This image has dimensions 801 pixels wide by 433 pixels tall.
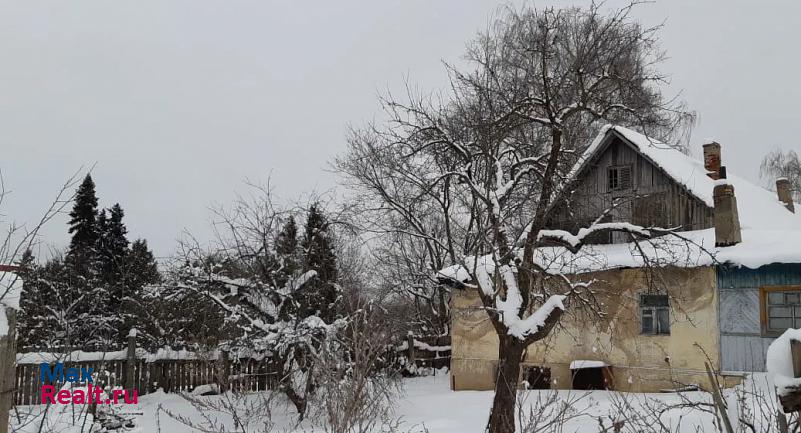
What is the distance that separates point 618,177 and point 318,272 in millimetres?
8815

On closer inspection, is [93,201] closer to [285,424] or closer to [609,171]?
[285,424]

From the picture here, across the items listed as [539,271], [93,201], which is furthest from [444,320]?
[93,201]

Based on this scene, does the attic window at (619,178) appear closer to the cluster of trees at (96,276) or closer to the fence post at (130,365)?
the fence post at (130,365)

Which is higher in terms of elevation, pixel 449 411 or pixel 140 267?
pixel 140 267

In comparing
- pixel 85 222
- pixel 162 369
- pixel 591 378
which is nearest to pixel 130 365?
pixel 162 369

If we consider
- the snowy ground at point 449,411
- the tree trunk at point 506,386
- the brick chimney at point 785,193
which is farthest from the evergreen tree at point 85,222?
the brick chimney at point 785,193

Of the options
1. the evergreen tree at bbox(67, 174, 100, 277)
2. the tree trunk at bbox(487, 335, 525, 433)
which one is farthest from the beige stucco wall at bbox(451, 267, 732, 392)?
the evergreen tree at bbox(67, 174, 100, 277)

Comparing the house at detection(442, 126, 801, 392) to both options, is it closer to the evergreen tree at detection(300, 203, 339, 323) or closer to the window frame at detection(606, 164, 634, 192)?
the window frame at detection(606, 164, 634, 192)

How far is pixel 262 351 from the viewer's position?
44.1 feet

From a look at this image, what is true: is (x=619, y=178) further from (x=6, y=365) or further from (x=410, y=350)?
(x=6, y=365)

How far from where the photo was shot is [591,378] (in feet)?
51.4

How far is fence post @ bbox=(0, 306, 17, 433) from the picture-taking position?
2451mm

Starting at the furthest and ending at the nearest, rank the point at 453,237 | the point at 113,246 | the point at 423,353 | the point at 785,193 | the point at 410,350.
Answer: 1. the point at 113,246
2. the point at 453,237
3. the point at 785,193
4. the point at 423,353
5. the point at 410,350

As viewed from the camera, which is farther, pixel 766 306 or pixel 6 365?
pixel 766 306
